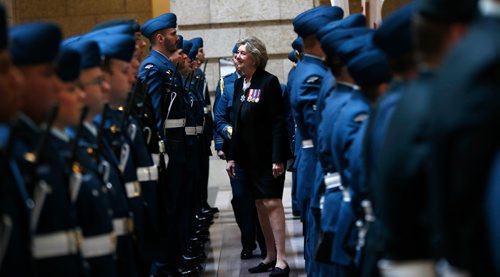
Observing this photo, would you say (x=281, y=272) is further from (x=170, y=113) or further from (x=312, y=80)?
(x=312, y=80)

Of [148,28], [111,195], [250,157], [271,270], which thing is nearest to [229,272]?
[271,270]

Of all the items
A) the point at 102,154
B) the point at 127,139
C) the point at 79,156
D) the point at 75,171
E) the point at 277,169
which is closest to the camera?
the point at 75,171

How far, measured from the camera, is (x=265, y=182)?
341 inches

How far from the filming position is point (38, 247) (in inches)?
148

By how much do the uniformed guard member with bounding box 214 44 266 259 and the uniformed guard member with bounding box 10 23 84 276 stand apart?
483 cm

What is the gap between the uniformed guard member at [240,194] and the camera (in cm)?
888

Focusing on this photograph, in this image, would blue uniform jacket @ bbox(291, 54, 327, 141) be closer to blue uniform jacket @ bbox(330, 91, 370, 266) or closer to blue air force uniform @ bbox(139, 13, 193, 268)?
blue air force uniform @ bbox(139, 13, 193, 268)

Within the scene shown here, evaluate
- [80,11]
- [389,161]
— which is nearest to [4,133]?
[389,161]

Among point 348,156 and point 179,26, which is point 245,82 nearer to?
point 348,156

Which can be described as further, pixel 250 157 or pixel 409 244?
pixel 250 157

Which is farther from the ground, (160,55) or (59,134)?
(59,134)

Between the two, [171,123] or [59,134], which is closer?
[59,134]

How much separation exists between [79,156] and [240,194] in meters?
4.48

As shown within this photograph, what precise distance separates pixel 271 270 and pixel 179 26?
6.69 m
